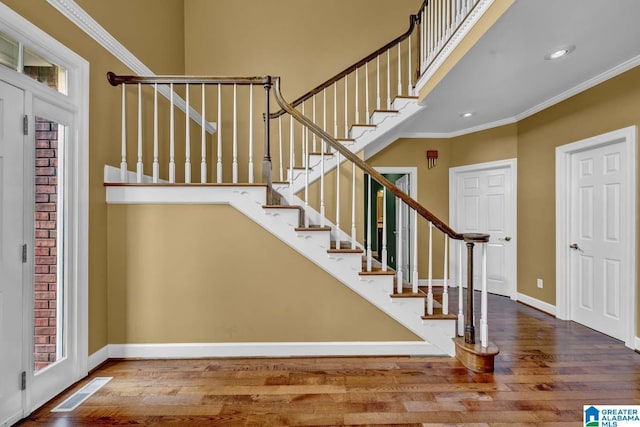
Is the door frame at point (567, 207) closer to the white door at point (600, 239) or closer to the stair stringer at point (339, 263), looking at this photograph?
the white door at point (600, 239)

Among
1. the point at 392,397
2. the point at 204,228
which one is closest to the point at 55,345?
the point at 204,228

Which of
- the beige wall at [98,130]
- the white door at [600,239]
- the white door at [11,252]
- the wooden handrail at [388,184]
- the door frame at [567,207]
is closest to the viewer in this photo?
the white door at [11,252]

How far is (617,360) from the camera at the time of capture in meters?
2.64

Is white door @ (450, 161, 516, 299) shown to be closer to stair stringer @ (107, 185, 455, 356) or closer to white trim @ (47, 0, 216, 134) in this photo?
stair stringer @ (107, 185, 455, 356)

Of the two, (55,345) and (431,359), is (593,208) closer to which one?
(431,359)

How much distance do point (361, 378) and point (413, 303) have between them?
72cm

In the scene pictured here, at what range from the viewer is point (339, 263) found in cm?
267

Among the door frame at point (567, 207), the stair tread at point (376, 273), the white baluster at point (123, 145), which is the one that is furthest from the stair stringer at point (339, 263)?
the door frame at point (567, 207)

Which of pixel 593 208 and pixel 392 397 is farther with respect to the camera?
pixel 593 208

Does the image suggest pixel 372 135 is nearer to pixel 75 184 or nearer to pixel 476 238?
pixel 476 238

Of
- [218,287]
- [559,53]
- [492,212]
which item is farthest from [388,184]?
[492,212]

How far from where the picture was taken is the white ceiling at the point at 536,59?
2123 millimetres

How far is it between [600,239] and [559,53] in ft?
6.24

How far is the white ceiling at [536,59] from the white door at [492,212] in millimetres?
881
